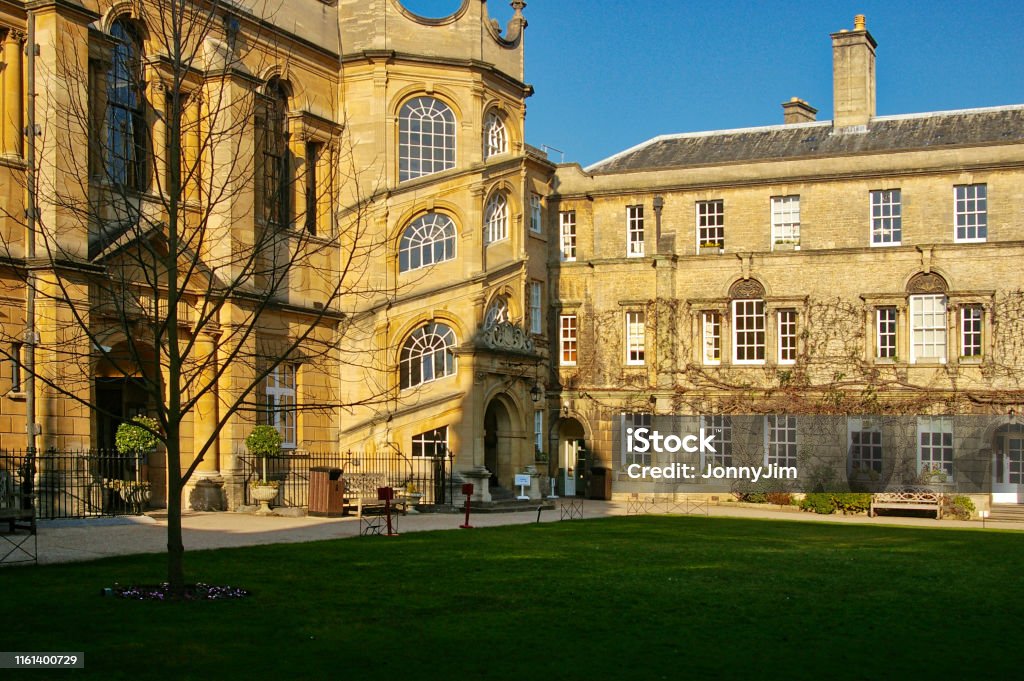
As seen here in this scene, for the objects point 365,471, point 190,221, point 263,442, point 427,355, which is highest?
point 190,221

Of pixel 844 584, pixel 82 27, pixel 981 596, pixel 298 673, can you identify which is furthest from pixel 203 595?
pixel 82 27

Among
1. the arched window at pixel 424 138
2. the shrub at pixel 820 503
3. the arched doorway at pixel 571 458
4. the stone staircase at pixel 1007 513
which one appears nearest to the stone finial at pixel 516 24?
the arched window at pixel 424 138

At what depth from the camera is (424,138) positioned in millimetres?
36719

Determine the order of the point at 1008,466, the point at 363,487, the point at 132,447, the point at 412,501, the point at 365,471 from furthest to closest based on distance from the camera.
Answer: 1. the point at 1008,466
2. the point at 365,471
3. the point at 363,487
4. the point at 412,501
5. the point at 132,447

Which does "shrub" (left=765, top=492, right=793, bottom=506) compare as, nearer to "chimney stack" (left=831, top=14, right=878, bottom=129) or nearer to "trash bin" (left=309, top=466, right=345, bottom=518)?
"chimney stack" (left=831, top=14, right=878, bottom=129)

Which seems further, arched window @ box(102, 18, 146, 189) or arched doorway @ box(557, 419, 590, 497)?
arched doorway @ box(557, 419, 590, 497)

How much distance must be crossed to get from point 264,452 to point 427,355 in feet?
22.7

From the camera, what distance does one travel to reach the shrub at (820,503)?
3762cm

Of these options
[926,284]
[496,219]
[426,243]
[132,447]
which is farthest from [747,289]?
[132,447]

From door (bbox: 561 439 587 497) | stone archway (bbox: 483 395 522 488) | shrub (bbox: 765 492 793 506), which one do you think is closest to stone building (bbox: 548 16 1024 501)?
door (bbox: 561 439 587 497)

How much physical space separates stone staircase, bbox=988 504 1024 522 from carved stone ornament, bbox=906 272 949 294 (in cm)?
653

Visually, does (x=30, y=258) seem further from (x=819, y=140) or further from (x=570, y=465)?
(x=819, y=140)

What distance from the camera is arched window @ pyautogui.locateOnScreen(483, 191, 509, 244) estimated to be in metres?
37.3

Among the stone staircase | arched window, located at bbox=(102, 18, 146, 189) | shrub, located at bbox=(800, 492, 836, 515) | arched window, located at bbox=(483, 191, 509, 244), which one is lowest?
the stone staircase
